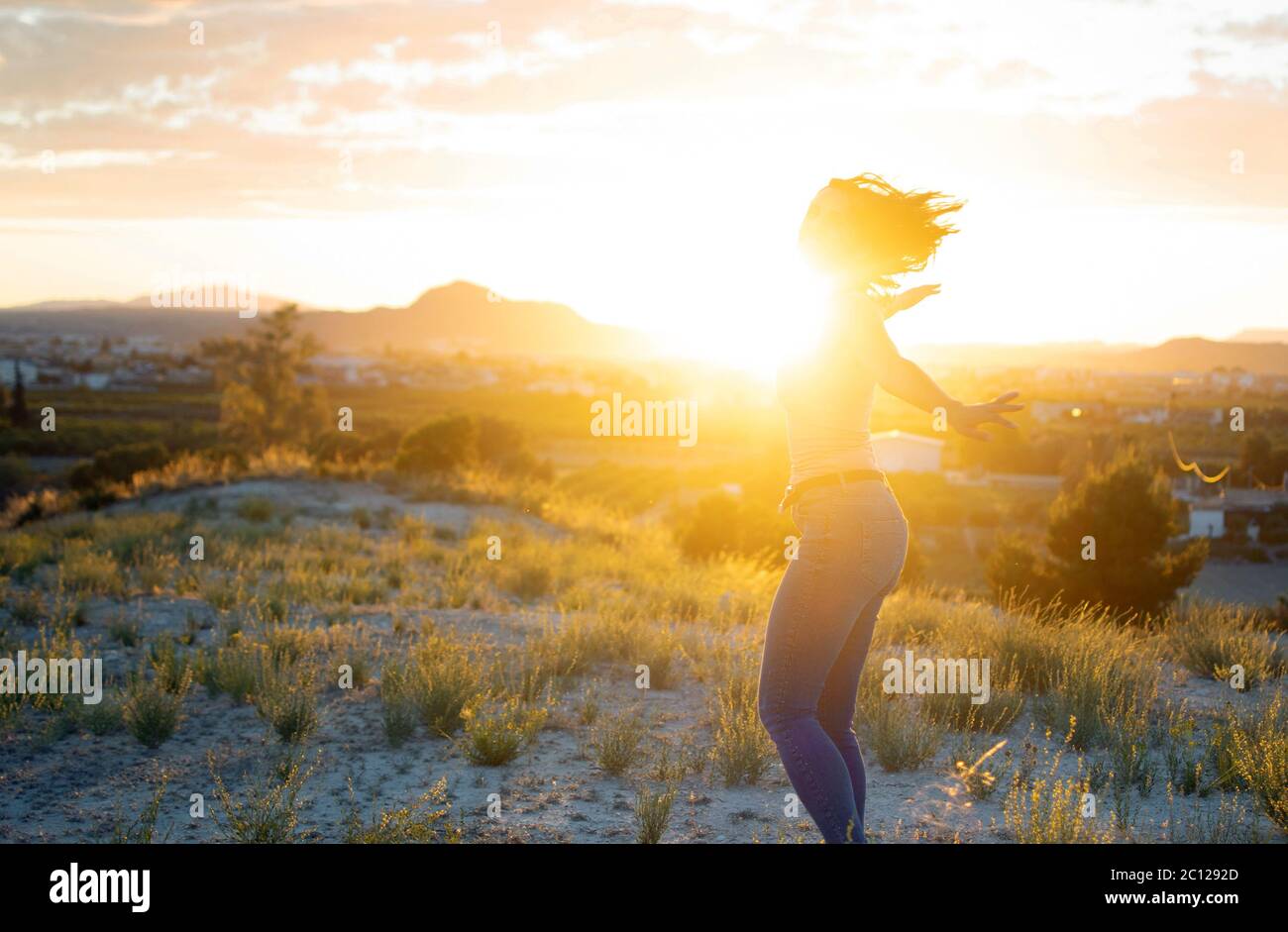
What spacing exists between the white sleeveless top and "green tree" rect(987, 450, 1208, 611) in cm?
1230

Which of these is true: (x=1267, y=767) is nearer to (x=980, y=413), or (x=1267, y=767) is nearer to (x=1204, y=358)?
(x=980, y=413)

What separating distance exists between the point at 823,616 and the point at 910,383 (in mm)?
734

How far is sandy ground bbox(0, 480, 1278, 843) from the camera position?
4.05 meters

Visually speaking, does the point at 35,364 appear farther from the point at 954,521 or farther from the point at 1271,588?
the point at 1271,588

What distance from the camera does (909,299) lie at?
344 cm

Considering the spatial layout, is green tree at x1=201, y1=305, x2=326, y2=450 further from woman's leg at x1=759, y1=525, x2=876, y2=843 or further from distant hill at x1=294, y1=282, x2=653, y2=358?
distant hill at x1=294, y1=282, x2=653, y2=358

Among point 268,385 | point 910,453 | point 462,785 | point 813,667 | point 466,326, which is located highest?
point 466,326

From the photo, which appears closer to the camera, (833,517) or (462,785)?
(833,517)

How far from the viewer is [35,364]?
82.9 meters

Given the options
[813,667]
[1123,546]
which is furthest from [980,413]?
[1123,546]

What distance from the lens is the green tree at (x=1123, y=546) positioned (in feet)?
47.8

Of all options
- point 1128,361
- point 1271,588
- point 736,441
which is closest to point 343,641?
point 1271,588

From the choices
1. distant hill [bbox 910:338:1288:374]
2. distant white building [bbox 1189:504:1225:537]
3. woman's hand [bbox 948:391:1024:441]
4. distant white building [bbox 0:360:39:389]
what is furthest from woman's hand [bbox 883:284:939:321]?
distant white building [bbox 0:360:39:389]
